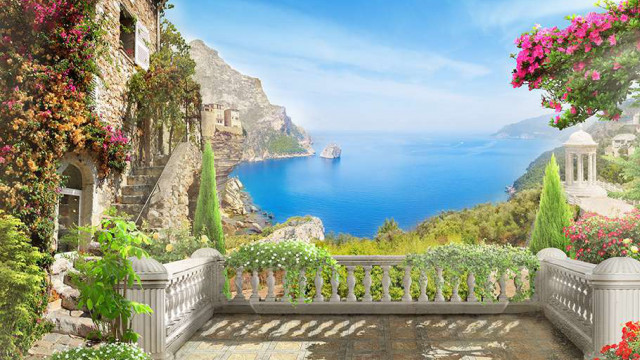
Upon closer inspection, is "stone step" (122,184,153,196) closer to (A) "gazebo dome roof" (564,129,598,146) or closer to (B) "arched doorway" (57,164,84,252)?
(B) "arched doorway" (57,164,84,252)

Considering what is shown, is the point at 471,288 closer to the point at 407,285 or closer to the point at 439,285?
the point at 439,285

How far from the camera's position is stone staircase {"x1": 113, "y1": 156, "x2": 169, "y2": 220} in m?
11.6

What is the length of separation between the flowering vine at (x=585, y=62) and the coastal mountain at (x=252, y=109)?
833 inches

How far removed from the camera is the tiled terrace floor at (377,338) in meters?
5.56

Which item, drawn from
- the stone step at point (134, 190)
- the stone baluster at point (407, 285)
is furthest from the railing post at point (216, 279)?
the stone step at point (134, 190)

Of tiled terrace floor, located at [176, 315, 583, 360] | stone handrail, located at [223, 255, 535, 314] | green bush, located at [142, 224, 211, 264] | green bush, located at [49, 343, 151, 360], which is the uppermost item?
green bush, located at [142, 224, 211, 264]

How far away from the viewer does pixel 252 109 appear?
3138 centimetres

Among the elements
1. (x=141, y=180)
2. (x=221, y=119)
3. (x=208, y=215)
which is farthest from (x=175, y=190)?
(x=221, y=119)

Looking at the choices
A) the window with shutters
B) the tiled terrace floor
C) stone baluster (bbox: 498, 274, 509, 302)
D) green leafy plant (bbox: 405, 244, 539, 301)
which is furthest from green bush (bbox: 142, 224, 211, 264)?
the window with shutters

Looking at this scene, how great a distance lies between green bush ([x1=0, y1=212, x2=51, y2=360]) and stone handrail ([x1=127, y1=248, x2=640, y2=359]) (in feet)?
4.76

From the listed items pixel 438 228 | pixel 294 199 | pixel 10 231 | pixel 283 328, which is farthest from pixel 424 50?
pixel 10 231

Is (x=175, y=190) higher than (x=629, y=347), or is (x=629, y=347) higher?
(x=175, y=190)

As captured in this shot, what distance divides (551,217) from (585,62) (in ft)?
16.6

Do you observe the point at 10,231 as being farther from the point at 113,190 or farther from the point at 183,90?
the point at 183,90
